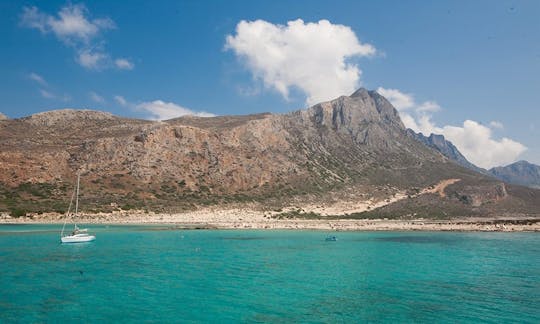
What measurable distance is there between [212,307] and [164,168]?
101052mm

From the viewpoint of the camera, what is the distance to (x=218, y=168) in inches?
4961

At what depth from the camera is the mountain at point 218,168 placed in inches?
4023

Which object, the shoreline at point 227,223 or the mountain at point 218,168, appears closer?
the shoreline at point 227,223

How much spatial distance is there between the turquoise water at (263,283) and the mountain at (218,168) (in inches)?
2231

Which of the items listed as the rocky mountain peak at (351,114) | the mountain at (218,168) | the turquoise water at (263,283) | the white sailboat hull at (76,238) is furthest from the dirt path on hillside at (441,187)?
the white sailboat hull at (76,238)

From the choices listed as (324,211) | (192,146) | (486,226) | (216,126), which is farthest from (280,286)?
(216,126)

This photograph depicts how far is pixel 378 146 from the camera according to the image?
168 meters

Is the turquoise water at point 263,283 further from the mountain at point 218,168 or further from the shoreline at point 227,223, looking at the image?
the mountain at point 218,168

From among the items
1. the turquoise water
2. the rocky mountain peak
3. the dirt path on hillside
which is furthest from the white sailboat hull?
the rocky mountain peak

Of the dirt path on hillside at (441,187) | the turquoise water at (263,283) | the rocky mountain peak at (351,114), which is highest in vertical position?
the rocky mountain peak at (351,114)

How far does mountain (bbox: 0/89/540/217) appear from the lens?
4023 inches

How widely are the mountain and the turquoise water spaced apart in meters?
56.7

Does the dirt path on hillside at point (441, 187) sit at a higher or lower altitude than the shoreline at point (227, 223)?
higher

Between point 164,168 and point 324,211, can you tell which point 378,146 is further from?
point 164,168
